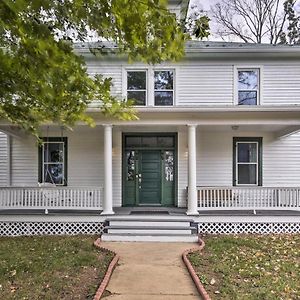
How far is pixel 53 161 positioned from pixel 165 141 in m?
4.05

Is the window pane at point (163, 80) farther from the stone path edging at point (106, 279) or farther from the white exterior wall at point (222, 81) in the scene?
the stone path edging at point (106, 279)

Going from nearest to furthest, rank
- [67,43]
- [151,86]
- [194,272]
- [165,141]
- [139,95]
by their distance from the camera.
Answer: [67,43], [194,272], [151,86], [139,95], [165,141]

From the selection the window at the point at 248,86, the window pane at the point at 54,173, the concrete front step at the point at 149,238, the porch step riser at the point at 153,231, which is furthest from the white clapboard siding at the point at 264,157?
the window pane at the point at 54,173

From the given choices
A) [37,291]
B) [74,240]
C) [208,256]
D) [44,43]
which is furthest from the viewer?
[74,240]

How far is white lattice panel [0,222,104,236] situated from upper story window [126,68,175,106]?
181 inches

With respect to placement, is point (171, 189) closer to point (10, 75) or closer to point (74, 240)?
point (74, 240)

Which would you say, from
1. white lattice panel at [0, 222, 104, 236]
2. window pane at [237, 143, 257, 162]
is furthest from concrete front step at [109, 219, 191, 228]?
window pane at [237, 143, 257, 162]

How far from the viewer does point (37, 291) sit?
575 centimetres

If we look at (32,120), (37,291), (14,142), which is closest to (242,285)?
(37,291)

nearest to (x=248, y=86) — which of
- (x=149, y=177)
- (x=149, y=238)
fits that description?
(x=149, y=177)

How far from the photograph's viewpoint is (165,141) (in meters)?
12.8

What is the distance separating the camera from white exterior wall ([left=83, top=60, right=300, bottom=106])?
1259cm

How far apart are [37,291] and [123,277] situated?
4.87 ft

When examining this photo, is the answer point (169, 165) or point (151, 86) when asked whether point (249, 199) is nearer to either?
point (169, 165)
